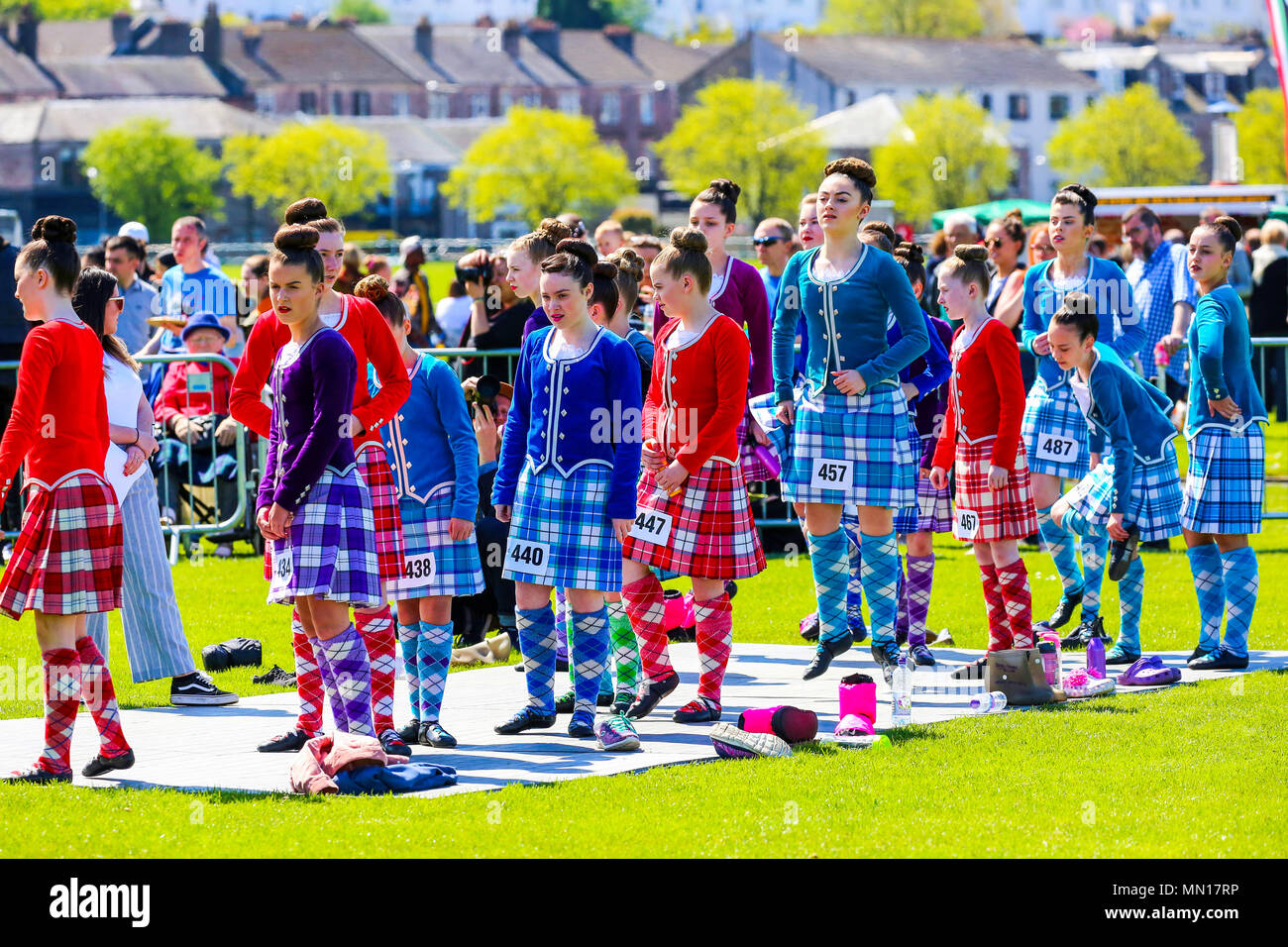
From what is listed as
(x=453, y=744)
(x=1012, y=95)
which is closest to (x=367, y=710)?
(x=453, y=744)

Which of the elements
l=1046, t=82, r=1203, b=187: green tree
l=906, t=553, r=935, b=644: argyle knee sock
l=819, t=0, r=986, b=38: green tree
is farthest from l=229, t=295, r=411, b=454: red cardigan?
l=819, t=0, r=986, b=38: green tree

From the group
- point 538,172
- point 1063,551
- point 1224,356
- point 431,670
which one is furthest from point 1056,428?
point 538,172

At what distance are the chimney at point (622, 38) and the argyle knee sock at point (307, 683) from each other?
127 meters

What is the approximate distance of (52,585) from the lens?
7.02 m

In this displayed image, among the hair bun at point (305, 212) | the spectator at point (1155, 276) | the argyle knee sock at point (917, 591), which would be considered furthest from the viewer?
the spectator at point (1155, 276)

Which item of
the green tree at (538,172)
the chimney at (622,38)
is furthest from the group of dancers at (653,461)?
the chimney at (622,38)

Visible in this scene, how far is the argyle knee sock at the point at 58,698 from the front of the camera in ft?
23.3

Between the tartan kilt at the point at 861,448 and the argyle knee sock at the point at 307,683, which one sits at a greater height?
the tartan kilt at the point at 861,448

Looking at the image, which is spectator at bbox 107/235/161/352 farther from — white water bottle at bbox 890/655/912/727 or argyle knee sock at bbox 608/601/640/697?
white water bottle at bbox 890/655/912/727

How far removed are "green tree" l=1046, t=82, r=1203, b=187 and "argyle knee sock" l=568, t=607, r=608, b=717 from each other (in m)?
101

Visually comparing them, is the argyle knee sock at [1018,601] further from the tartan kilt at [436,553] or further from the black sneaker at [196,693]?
the black sneaker at [196,693]

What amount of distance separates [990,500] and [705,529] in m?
1.41

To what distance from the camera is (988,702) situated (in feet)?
27.2
